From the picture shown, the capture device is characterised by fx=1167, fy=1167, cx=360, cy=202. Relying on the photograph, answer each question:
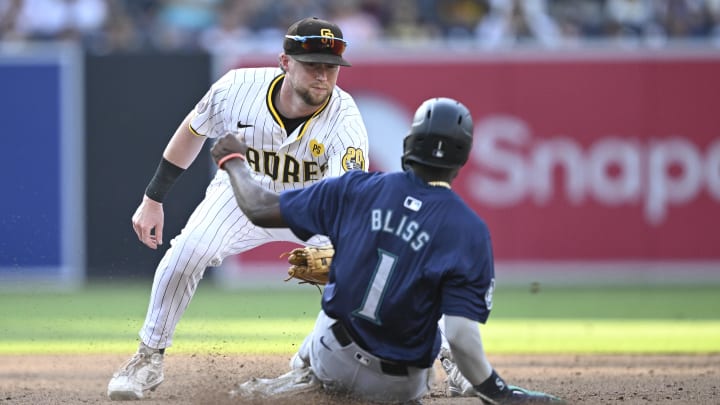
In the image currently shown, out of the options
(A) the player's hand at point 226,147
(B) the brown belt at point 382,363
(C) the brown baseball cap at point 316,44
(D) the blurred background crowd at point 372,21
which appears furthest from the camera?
(D) the blurred background crowd at point 372,21

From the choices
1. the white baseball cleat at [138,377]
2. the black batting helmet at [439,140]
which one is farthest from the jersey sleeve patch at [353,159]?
the white baseball cleat at [138,377]

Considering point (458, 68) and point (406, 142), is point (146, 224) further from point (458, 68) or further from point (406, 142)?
point (458, 68)

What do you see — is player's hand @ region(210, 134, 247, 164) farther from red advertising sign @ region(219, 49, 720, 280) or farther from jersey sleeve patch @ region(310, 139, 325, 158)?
red advertising sign @ region(219, 49, 720, 280)

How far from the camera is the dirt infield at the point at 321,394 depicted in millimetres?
6288

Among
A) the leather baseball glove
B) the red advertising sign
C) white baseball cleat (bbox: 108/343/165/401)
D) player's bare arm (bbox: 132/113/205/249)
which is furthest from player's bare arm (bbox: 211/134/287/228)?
the red advertising sign

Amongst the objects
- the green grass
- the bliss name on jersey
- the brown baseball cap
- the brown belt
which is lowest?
the green grass

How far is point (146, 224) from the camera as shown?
6566 millimetres

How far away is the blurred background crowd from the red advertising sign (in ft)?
1.38

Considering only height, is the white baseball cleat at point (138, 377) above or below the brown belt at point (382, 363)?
below

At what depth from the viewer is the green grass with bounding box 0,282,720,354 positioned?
9.12 meters

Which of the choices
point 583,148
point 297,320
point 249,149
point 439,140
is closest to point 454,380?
point 249,149

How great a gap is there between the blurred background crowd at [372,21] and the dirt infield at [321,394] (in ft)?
18.7

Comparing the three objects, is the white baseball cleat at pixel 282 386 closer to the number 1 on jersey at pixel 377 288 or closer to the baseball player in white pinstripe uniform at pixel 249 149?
the number 1 on jersey at pixel 377 288

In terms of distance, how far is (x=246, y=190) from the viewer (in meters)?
5.10
